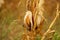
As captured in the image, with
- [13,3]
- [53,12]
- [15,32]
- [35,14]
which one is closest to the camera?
[35,14]

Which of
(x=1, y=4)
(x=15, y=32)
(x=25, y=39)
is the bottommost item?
(x=25, y=39)

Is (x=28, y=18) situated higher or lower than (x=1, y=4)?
lower

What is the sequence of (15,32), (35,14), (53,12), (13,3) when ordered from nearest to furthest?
(35,14)
(15,32)
(53,12)
(13,3)

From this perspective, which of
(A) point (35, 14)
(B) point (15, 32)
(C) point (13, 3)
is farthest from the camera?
(C) point (13, 3)

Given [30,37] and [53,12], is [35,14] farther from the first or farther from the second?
[53,12]

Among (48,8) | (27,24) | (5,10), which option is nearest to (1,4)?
(5,10)

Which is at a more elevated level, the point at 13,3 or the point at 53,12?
the point at 13,3

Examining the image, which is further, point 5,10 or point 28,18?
point 5,10

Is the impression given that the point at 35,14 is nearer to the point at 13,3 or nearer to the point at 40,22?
the point at 40,22

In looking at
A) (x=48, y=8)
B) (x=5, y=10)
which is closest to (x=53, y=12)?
(x=48, y=8)
